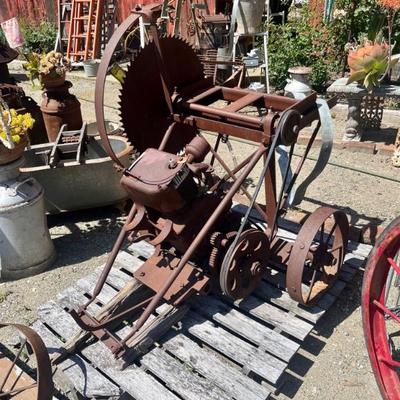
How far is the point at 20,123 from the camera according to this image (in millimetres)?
3182

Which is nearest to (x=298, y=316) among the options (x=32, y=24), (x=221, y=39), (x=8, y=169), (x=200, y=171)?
Result: (x=200, y=171)

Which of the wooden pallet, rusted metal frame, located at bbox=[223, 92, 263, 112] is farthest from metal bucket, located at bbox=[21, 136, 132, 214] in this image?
rusted metal frame, located at bbox=[223, 92, 263, 112]

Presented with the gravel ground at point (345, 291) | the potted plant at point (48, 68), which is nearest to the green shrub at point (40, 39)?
the potted plant at point (48, 68)

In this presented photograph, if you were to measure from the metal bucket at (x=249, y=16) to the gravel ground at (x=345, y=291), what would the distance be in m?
2.52

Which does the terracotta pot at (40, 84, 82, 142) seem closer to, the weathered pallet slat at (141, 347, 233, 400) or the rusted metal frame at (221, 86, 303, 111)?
the rusted metal frame at (221, 86, 303, 111)

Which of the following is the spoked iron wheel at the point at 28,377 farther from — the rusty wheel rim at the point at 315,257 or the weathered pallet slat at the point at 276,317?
the rusty wheel rim at the point at 315,257

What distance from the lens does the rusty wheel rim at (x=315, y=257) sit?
260 cm

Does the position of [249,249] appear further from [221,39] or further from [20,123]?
[221,39]

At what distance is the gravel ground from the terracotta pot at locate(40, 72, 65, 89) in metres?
1.27

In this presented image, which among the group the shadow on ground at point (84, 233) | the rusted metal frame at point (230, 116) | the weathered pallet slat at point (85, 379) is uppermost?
the rusted metal frame at point (230, 116)

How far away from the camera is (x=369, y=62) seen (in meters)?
4.57

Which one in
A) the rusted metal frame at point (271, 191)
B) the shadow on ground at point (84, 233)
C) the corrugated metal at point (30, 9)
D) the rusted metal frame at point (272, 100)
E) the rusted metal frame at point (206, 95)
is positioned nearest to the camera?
the rusted metal frame at point (271, 191)

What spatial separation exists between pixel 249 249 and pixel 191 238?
343 mm

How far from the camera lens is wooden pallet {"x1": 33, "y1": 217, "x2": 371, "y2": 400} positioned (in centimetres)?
233
